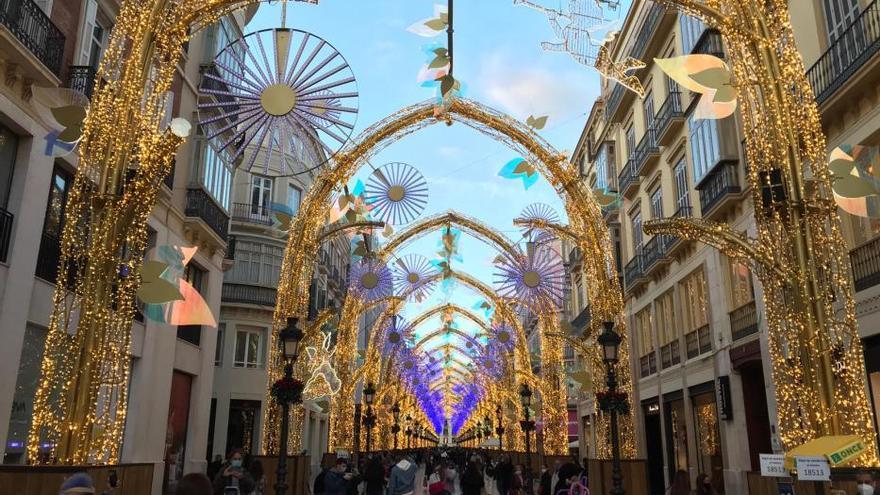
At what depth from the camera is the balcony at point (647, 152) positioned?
939 inches

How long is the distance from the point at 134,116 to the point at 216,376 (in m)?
22.4

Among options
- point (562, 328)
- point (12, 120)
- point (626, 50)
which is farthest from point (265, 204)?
point (12, 120)

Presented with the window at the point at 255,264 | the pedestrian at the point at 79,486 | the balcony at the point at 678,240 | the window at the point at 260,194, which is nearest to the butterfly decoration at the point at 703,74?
the pedestrian at the point at 79,486

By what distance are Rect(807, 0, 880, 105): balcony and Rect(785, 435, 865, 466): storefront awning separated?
Result: 7.47 metres

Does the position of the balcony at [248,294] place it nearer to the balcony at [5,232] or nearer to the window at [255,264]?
the window at [255,264]

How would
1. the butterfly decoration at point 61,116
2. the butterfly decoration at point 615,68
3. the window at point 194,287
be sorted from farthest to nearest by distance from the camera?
1. the window at point 194,287
2. the butterfly decoration at point 615,68
3. the butterfly decoration at point 61,116

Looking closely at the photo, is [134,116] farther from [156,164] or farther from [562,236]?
[562,236]

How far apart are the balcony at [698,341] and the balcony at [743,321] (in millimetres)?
1748

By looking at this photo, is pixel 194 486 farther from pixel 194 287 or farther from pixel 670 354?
pixel 670 354

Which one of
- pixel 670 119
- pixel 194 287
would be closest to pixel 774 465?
pixel 670 119

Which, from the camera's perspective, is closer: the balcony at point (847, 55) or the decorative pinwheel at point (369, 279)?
the balcony at point (847, 55)

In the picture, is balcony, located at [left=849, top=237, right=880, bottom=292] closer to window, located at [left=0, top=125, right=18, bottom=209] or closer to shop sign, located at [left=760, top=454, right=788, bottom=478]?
shop sign, located at [left=760, top=454, right=788, bottom=478]

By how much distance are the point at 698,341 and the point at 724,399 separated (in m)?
3.07

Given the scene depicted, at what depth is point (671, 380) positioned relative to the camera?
23.5m
